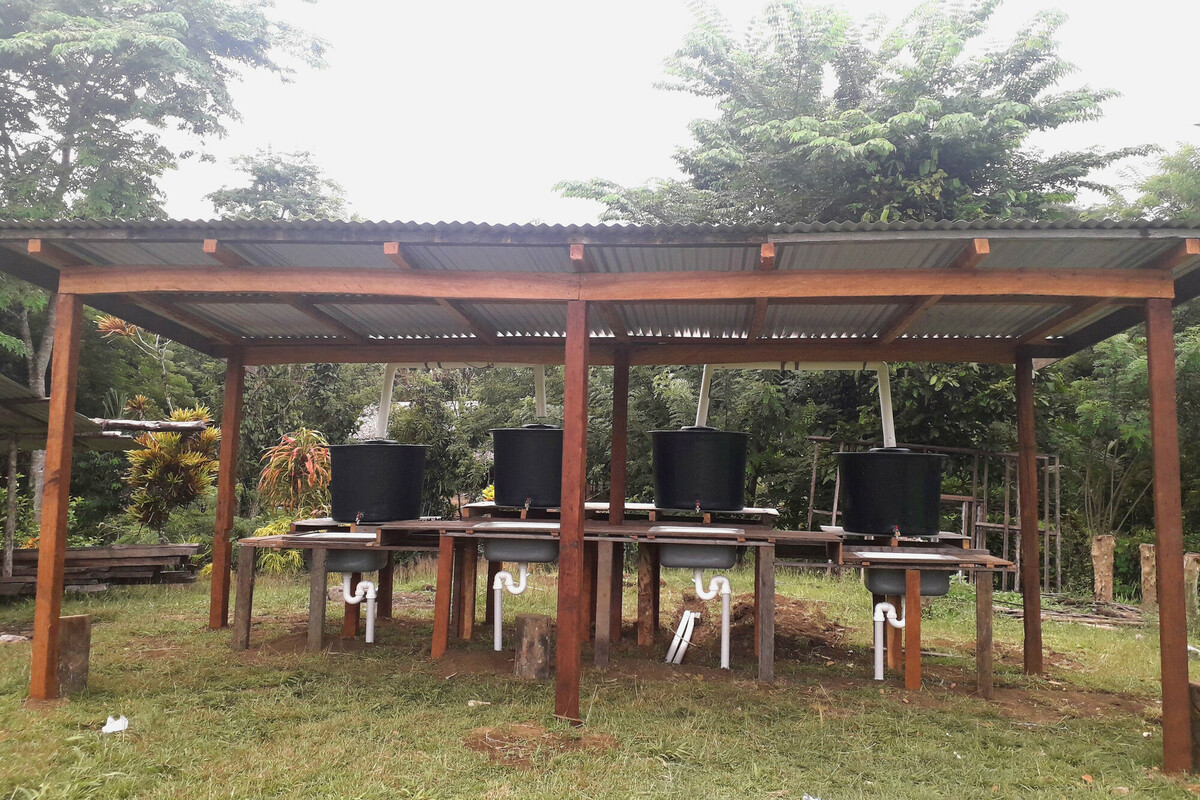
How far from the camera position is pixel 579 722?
446cm

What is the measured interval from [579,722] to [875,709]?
1.90 metres

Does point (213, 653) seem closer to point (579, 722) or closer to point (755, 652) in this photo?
point (579, 722)

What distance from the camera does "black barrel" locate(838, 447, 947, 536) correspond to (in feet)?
19.6

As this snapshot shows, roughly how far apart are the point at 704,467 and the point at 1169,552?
310cm

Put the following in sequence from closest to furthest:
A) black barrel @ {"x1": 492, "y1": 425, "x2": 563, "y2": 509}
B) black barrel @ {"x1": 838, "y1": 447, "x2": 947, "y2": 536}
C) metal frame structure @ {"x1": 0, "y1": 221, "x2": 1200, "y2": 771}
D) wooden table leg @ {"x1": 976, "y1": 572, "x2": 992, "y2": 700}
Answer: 1. metal frame structure @ {"x1": 0, "y1": 221, "x2": 1200, "y2": 771}
2. wooden table leg @ {"x1": 976, "y1": 572, "x2": 992, "y2": 700}
3. black barrel @ {"x1": 838, "y1": 447, "x2": 947, "y2": 536}
4. black barrel @ {"x1": 492, "y1": 425, "x2": 563, "y2": 509}

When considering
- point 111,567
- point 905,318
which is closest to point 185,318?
point 111,567

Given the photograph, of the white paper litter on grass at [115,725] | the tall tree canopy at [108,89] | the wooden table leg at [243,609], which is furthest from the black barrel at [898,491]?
the tall tree canopy at [108,89]

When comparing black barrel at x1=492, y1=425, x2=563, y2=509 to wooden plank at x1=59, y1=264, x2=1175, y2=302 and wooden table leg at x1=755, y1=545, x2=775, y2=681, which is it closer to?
wooden table leg at x1=755, y1=545, x2=775, y2=681

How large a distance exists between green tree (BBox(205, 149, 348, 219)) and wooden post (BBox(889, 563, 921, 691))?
605 inches

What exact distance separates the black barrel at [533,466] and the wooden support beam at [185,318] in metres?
2.54

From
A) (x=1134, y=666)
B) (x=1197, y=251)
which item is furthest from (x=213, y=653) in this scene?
(x=1134, y=666)

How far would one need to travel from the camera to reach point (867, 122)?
37.9ft

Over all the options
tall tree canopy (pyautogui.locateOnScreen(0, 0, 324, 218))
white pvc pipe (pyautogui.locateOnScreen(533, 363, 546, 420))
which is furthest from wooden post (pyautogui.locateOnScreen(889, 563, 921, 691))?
tall tree canopy (pyautogui.locateOnScreen(0, 0, 324, 218))

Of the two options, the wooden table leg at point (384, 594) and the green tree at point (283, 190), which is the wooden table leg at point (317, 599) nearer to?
the wooden table leg at point (384, 594)
